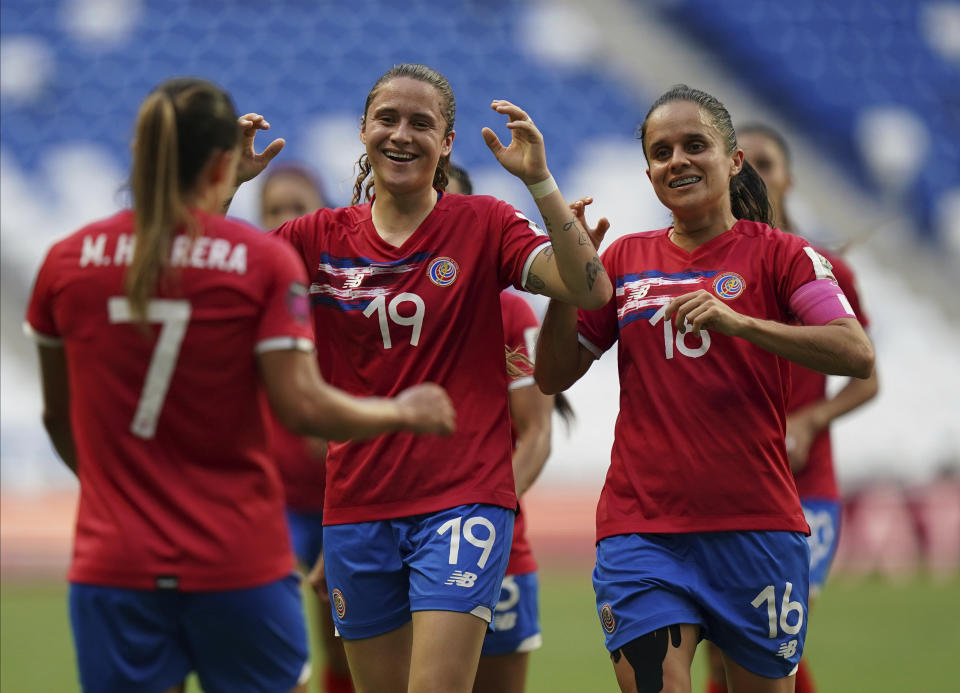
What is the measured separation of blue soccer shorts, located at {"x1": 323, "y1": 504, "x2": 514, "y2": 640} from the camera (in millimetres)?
3873

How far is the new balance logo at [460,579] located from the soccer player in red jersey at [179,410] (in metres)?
0.94

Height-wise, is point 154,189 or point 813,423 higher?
point 154,189

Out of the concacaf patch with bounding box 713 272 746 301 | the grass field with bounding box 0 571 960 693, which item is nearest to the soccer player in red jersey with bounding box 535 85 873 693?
the concacaf patch with bounding box 713 272 746 301

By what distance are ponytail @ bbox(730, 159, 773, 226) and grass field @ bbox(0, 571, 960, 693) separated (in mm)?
3665

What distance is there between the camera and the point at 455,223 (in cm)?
419

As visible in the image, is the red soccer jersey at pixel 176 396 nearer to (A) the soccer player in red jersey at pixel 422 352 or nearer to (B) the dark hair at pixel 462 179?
(A) the soccer player in red jersey at pixel 422 352

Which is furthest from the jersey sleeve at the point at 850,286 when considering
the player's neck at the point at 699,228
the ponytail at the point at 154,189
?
the ponytail at the point at 154,189

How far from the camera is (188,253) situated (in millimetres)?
2865

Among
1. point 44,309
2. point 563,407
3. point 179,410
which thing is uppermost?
point 44,309

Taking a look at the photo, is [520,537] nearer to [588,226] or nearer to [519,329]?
[519,329]

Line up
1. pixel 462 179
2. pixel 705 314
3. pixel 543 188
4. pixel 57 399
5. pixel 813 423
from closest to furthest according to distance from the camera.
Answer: pixel 57 399 → pixel 705 314 → pixel 543 188 → pixel 462 179 → pixel 813 423

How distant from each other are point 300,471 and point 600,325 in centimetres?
231

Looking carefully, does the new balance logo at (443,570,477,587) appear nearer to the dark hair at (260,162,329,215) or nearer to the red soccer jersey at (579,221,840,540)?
the red soccer jersey at (579,221,840,540)

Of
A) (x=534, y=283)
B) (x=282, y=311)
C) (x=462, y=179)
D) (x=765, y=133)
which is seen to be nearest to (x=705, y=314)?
(x=534, y=283)
